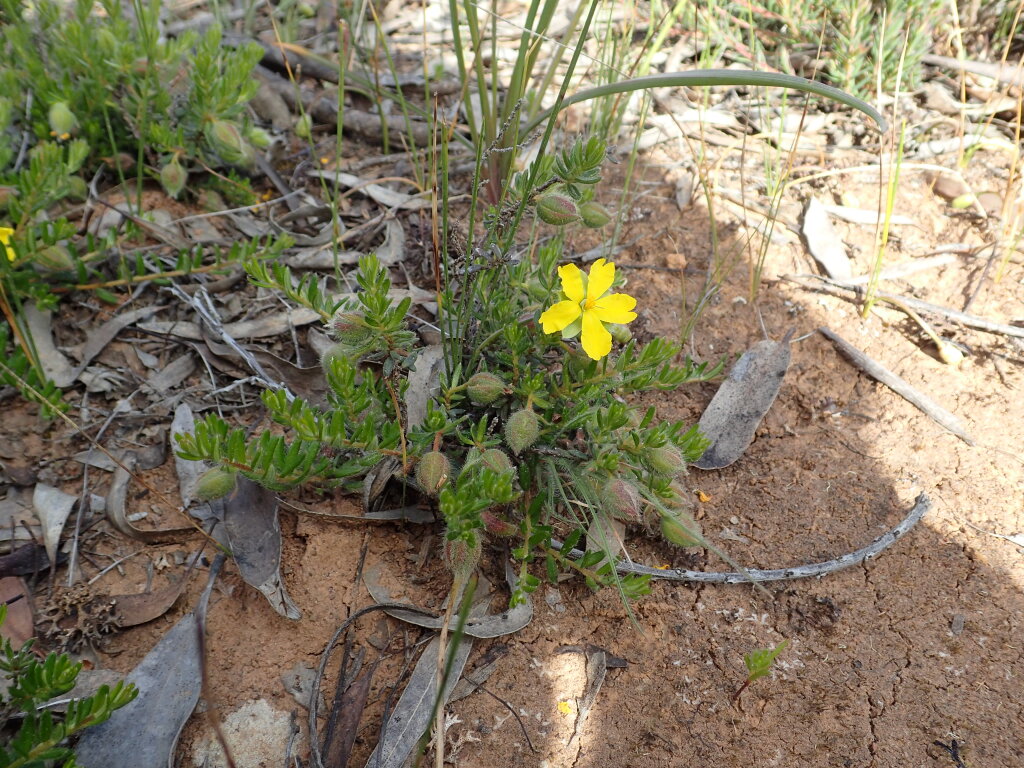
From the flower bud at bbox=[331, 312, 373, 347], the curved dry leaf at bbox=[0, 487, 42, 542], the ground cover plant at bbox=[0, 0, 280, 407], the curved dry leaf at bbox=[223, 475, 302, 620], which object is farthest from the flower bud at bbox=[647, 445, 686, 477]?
the curved dry leaf at bbox=[0, 487, 42, 542]

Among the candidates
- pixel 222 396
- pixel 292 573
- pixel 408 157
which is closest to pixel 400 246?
pixel 408 157

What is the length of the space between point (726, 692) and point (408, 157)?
2.50 m

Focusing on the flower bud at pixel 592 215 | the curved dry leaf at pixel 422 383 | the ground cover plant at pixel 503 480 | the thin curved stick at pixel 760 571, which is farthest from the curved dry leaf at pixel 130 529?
the flower bud at pixel 592 215

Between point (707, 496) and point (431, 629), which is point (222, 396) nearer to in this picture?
point (431, 629)

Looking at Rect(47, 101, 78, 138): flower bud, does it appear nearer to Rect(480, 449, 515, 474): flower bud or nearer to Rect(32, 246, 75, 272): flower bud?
Rect(32, 246, 75, 272): flower bud

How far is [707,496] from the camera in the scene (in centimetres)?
232

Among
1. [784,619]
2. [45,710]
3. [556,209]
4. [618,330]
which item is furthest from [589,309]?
[45,710]

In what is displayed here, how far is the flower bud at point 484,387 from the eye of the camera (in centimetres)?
197

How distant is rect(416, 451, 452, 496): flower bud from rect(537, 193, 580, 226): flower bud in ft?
2.29

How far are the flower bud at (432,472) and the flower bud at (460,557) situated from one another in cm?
14

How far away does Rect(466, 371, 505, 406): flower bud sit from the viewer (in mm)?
1973

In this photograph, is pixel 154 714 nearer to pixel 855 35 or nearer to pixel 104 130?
pixel 104 130

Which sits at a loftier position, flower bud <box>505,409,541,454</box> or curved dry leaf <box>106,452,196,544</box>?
flower bud <box>505,409,541,454</box>

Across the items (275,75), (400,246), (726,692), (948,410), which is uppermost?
(275,75)
